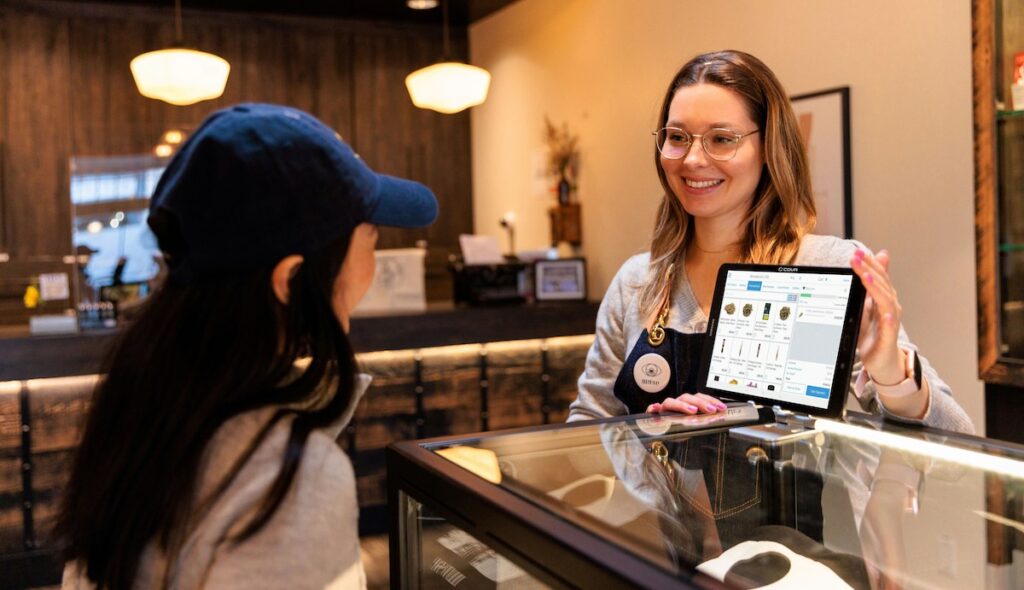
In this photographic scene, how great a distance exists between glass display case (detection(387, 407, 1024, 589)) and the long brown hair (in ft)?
1.56

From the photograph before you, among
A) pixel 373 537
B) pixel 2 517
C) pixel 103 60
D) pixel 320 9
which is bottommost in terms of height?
pixel 373 537

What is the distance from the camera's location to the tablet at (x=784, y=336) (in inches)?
52.0

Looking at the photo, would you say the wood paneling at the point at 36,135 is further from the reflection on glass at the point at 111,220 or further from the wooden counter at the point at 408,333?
the wooden counter at the point at 408,333

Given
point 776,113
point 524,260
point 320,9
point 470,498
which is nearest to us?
point 470,498

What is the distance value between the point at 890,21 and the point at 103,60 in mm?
4786

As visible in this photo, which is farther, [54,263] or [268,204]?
[54,263]

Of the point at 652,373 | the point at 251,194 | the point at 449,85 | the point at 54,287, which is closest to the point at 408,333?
the point at 449,85

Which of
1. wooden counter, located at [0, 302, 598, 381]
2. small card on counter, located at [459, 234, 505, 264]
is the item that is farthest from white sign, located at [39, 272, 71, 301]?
small card on counter, located at [459, 234, 505, 264]

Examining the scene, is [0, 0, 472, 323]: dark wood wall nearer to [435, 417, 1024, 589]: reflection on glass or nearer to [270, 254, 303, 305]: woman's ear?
[435, 417, 1024, 589]: reflection on glass

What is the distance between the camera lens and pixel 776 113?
5.58 feet

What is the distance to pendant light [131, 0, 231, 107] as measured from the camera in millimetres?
4254

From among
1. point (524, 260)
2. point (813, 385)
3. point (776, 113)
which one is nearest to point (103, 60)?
point (524, 260)

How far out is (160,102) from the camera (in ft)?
19.8

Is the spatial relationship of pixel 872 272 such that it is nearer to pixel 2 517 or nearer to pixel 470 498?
pixel 470 498
